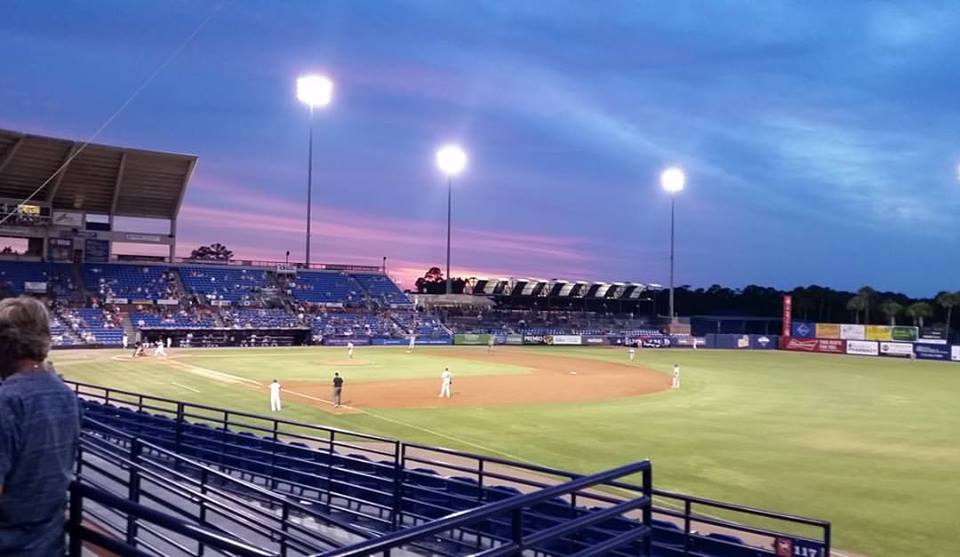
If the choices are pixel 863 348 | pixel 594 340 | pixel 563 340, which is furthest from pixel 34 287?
pixel 863 348

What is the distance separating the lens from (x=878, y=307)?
4663 inches

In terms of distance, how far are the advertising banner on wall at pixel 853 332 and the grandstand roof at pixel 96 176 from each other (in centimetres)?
6692

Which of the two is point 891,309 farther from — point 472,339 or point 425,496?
point 425,496

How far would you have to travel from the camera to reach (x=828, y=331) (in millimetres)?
77312

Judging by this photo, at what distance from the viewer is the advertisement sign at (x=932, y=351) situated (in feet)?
223

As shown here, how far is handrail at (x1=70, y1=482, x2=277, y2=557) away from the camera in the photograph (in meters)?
2.63

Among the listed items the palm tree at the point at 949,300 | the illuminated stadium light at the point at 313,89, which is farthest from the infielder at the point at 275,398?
the palm tree at the point at 949,300

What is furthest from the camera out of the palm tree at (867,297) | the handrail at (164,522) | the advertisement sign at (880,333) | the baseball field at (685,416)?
the palm tree at (867,297)

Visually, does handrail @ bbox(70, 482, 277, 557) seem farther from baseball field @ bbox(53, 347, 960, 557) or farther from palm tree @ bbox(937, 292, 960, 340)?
palm tree @ bbox(937, 292, 960, 340)

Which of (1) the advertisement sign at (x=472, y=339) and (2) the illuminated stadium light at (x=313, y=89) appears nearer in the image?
(2) the illuminated stadium light at (x=313, y=89)

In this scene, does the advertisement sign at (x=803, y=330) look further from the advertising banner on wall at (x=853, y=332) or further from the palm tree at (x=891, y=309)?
the palm tree at (x=891, y=309)

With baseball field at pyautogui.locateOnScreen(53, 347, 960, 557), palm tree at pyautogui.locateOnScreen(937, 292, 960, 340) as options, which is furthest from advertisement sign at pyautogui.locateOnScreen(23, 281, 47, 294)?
palm tree at pyautogui.locateOnScreen(937, 292, 960, 340)

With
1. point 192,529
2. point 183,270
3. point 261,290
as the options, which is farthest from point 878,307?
point 192,529

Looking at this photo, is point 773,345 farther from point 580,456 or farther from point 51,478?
point 51,478
